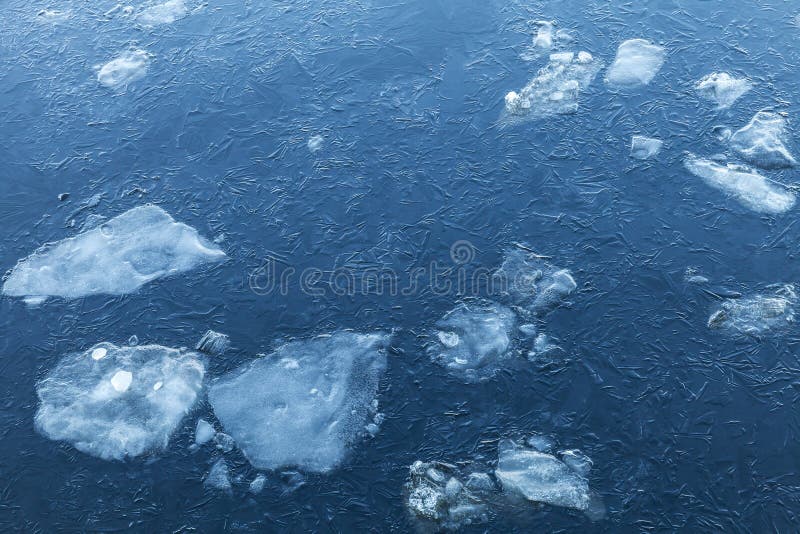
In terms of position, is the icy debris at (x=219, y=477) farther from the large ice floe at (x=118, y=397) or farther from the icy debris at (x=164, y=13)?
the icy debris at (x=164, y=13)

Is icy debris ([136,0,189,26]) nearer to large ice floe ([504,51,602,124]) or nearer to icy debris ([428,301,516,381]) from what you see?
large ice floe ([504,51,602,124])

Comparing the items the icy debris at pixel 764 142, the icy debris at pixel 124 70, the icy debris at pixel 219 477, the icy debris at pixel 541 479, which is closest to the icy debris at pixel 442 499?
the icy debris at pixel 541 479

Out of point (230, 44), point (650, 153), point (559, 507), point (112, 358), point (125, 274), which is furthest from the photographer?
point (230, 44)

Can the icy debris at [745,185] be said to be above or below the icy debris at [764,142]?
below

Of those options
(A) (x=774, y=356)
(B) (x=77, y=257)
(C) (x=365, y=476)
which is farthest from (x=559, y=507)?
(B) (x=77, y=257)

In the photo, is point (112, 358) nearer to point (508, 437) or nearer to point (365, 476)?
point (365, 476)

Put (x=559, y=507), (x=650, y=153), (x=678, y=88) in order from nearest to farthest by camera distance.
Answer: (x=559, y=507) → (x=650, y=153) → (x=678, y=88)

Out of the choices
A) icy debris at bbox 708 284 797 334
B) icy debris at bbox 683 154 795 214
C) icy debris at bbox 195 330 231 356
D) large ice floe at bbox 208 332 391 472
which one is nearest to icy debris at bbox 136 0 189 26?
icy debris at bbox 195 330 231 356
